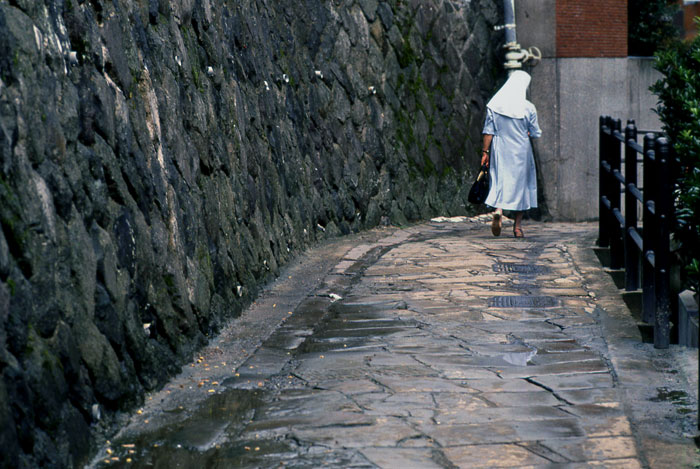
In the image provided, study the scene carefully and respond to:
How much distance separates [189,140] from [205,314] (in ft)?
3.49

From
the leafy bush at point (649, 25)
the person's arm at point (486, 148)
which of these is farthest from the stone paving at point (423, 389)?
the leafy bush at point (649, 25)

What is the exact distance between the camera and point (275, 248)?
8062 mm

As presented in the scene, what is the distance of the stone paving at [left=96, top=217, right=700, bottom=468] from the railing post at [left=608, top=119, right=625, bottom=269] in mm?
254

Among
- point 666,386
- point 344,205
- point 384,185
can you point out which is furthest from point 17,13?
point 384,185

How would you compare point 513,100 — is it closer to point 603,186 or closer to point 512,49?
point 603,186

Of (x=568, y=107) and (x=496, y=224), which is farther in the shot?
(x=568, y=107)

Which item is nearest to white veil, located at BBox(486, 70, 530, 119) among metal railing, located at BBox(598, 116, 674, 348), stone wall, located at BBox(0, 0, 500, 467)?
stone wall, located at BBox(0, 0, 500, 467)

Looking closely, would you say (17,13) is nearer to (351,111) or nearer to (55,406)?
(55,406)

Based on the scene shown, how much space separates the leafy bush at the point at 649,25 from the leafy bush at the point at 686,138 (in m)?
8.68

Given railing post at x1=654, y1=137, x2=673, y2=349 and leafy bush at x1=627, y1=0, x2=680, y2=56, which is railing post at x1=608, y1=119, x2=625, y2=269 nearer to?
railing post at x1=654, y1=137, x2=673, y2=349

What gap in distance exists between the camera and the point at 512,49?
41.9ft

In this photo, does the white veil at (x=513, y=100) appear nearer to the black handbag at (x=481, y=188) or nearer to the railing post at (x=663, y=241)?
the black handbag at (x=481, y=188)

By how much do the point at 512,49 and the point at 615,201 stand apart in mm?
5073

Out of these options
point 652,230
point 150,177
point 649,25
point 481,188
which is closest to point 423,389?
point 150,177
